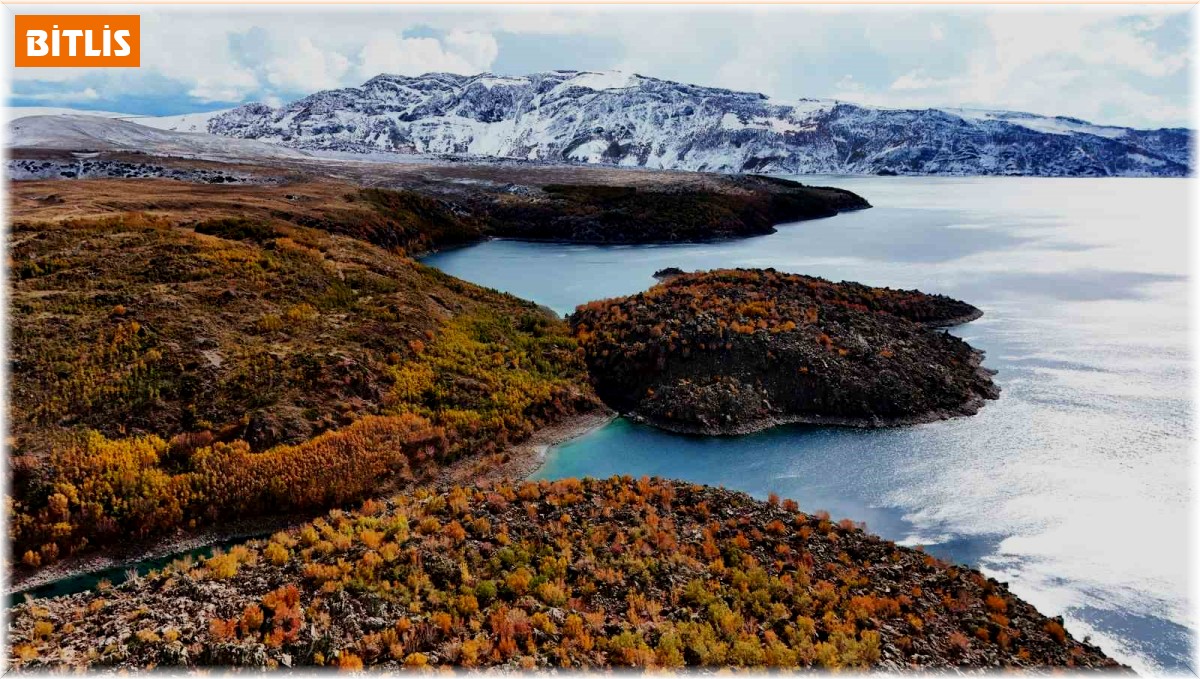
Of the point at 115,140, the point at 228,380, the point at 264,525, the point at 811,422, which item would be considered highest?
the point at 115,140

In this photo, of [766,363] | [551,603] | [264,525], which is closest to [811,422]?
[766,363]

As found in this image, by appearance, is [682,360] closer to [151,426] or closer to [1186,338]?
[151,426]

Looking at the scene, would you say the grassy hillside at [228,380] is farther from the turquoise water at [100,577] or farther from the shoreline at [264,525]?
the turquoise water at [100,577]

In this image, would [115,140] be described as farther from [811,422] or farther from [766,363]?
[811,422]

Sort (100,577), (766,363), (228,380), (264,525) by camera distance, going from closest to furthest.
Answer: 1. (100,577)
2. (264,525)
3. (228,380)
4. (766,363)

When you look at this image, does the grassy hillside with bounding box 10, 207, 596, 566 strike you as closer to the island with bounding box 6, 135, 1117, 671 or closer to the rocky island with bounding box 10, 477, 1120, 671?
the island with bounding box 6, 135, 1117, 671

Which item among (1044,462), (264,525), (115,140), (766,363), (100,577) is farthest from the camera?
(115,140)

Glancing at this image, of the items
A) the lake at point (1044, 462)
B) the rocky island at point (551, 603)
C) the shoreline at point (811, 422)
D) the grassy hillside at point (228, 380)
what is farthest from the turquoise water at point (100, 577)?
the shoreline at point (811, 422)
